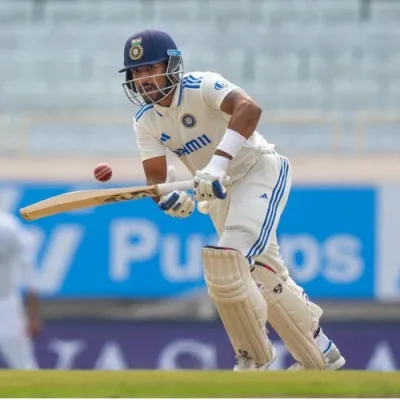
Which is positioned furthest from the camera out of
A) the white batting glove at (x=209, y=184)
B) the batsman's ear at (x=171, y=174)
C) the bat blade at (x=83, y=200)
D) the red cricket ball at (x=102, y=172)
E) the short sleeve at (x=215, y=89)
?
the batsman's ear at (x=171, y=174)

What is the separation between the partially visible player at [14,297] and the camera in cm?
764

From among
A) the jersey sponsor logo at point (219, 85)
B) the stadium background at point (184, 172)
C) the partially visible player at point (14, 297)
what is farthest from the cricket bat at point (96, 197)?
the stadium background at point (184, 172)

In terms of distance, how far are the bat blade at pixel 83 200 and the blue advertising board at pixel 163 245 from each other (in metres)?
3.57

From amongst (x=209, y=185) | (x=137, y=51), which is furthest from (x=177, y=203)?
(x=137, y=51)

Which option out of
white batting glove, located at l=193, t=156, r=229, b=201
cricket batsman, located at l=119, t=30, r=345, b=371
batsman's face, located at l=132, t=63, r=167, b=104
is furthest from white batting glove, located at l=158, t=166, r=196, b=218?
batsman's face, located at l=132, t=63, r=167, b=104

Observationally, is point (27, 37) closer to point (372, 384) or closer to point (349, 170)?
point (349, 170)

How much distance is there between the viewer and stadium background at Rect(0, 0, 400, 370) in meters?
8.58

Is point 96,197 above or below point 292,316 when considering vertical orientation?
above

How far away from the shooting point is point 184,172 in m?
8.71

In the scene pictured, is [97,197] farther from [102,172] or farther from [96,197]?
[102,172]

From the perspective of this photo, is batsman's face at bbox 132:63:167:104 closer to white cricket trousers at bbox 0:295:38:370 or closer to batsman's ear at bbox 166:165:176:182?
batsman's ear at bbox 166:165:176:182

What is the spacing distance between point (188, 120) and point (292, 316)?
93 centimetres

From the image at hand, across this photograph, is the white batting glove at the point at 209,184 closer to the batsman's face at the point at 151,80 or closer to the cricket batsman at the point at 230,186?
the cricket batsman at the point at 230,186

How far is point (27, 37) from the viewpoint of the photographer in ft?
36.0
